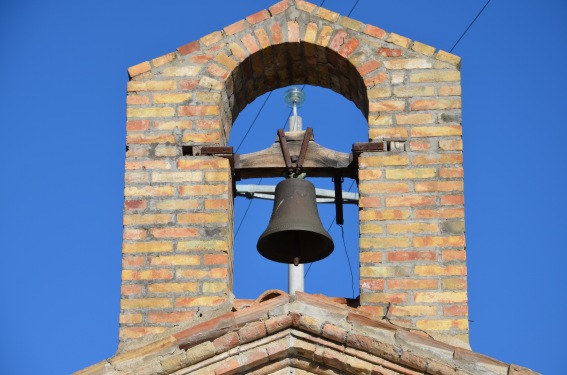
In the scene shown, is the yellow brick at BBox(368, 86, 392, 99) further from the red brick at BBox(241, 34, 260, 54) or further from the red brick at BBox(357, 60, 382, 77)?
the red brick at BBox(241, 34, 260, 54)

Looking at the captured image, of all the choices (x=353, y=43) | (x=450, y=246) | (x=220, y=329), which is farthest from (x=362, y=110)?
(x=220, y=329)

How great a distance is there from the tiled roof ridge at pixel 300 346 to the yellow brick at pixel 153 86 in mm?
2006

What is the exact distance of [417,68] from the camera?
11.8 m

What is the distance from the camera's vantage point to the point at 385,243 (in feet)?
36.8

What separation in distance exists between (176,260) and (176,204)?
37 centimetres

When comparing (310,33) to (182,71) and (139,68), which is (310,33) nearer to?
(182,71)

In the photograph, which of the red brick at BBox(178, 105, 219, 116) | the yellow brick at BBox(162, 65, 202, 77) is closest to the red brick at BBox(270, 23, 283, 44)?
the yellow brick at BBox(162, 65, 202, 77)

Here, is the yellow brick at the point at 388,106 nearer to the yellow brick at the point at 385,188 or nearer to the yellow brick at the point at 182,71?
the yellow brick at the point at 385,188

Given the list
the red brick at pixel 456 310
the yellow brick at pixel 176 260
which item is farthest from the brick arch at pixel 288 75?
the red brick at pixel 456 310

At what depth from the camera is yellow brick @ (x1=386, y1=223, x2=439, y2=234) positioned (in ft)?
36.9

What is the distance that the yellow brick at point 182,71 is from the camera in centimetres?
1186

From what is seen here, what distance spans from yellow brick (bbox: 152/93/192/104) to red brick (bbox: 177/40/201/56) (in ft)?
0.97

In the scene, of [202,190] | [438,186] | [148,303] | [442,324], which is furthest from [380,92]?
[148,303]

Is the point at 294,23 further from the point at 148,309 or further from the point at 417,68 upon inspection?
the point at 148,309
